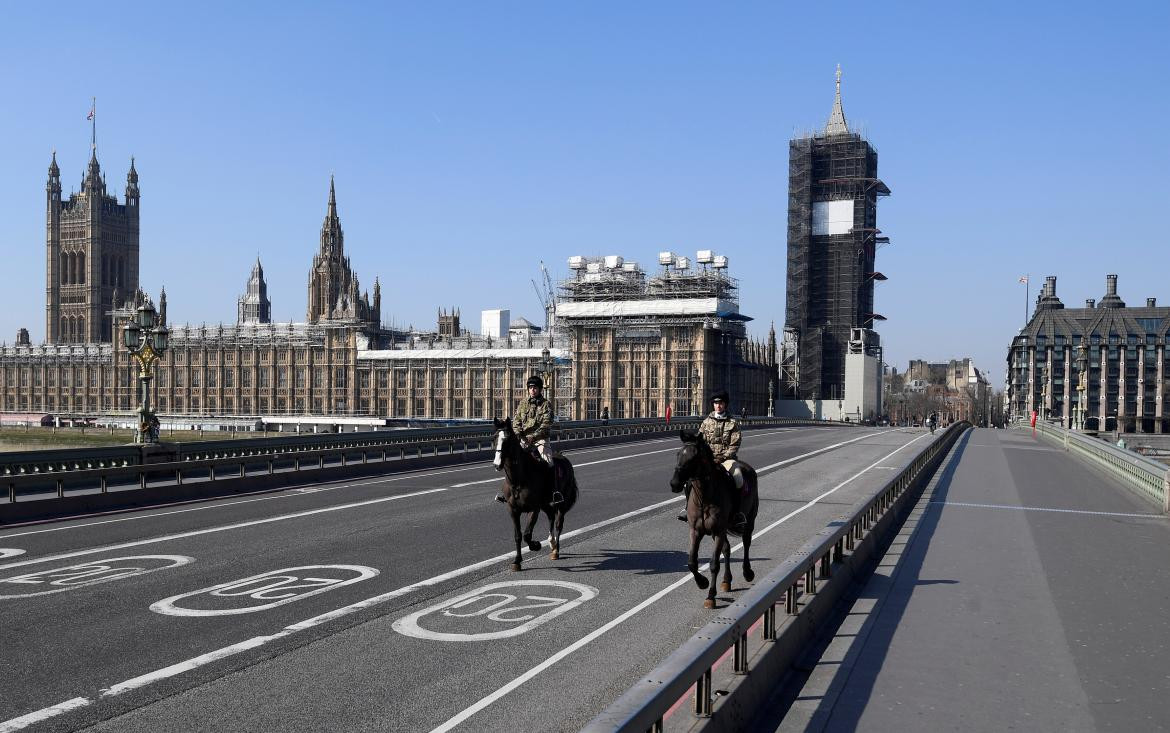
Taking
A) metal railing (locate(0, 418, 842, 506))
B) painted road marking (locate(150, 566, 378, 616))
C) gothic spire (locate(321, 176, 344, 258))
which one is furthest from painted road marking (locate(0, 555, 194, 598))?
gothic spire (locate(321, 176, 344, 258))

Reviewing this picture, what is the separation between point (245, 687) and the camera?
8211mm

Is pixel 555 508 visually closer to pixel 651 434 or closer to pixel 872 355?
pixel 651 434

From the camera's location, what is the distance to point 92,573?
13047mm

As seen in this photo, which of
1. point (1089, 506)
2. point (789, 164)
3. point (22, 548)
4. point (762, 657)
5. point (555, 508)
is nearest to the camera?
point (762, 657)

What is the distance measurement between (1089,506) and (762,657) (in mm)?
18143

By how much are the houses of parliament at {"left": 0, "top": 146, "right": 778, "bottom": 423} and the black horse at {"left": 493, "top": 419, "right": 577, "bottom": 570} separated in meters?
91.7

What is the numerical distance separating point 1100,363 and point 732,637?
189 meters

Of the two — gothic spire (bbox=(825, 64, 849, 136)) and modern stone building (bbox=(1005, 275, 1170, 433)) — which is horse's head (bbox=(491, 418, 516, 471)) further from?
modern stone building (bbox=(1005, 275, 1170, 433))

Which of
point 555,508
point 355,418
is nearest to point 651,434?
point 555,508

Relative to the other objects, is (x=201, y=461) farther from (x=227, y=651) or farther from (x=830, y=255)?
(x=830, y=255)

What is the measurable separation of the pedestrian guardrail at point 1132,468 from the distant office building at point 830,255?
275 feet

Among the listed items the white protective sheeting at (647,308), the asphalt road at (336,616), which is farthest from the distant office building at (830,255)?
the asphalt road at (336,616)

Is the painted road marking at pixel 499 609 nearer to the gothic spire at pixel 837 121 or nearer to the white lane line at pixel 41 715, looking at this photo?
the white lane line at pixel 41 715

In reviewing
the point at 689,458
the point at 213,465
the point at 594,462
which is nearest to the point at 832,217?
the point at 594,462
